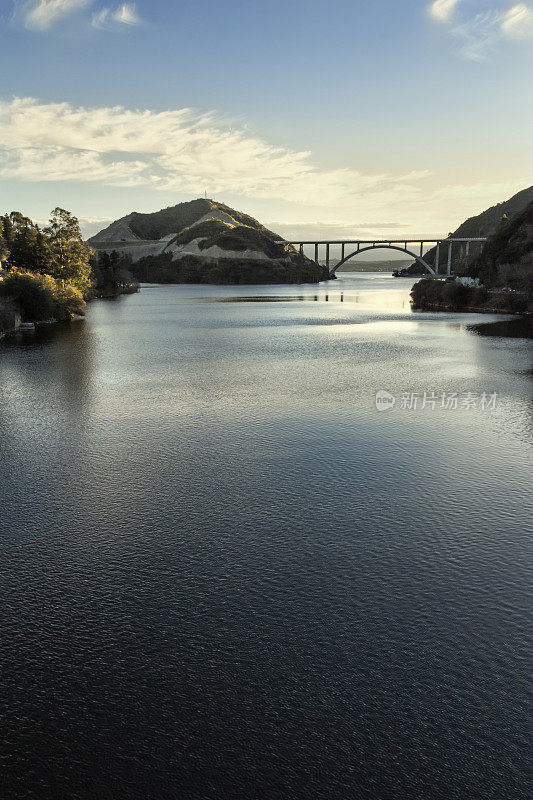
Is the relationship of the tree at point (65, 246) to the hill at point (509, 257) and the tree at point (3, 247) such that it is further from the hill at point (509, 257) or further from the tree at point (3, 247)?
the hill at point (509, 257)

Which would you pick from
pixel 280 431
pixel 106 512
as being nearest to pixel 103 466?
pixel 106 512

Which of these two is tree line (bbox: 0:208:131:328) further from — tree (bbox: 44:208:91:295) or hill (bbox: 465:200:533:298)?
hill (bbox: 465:200:533:298)

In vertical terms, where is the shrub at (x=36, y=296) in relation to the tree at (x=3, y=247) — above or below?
below

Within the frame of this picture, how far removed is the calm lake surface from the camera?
922cm

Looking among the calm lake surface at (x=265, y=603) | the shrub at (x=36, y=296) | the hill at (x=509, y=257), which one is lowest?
the calm lake surface at (x=265, y=603)

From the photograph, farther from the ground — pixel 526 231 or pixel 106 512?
pixel 526 231

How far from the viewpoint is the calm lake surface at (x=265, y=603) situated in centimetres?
922

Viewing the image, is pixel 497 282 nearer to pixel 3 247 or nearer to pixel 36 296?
pixel 36 296

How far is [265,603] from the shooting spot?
44.1 feet

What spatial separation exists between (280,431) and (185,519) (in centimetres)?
1031

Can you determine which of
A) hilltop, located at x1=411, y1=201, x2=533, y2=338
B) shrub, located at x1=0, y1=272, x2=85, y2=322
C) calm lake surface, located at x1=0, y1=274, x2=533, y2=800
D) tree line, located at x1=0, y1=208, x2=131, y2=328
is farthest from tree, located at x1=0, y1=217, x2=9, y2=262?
calm lake surface, located at x1=0, y1=274, x2=533, y2=800

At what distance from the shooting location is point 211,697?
34.5ft

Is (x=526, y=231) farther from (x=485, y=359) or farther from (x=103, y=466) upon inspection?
(x=103, y=466)

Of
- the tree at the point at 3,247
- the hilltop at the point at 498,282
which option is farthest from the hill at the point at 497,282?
the tree at the point at 3,247
